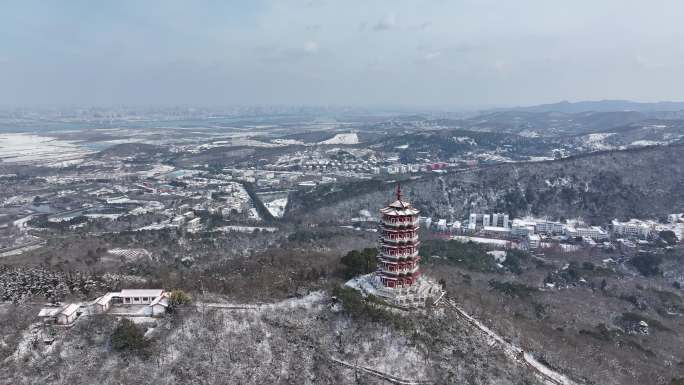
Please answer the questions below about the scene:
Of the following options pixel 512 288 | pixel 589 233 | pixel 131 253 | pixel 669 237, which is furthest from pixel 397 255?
pixel 669 237

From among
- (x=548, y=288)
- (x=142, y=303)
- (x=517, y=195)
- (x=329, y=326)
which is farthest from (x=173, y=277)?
(x=517, y=195)

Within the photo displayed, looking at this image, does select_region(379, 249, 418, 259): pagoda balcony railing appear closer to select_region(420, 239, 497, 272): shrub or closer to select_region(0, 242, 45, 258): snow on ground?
select_region(420, 239, 497, 272): shrub

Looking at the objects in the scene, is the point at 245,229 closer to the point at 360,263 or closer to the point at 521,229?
the point at 521,229

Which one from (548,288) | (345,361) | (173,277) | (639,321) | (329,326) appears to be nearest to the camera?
(345,361)

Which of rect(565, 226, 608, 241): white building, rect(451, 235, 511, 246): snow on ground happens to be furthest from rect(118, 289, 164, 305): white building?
rect(565, 226, 608, 241): white building

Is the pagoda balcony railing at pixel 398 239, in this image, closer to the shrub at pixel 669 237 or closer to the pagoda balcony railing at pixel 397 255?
the pagoda balcony railing at pixel 397 255

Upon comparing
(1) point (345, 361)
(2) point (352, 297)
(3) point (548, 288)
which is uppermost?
(2) point (352, 297)

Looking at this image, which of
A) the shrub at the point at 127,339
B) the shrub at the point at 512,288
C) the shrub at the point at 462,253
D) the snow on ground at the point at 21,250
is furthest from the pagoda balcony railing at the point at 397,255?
the snow on ground at the point at 21,250

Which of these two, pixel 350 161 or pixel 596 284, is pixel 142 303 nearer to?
pixel 596 284
